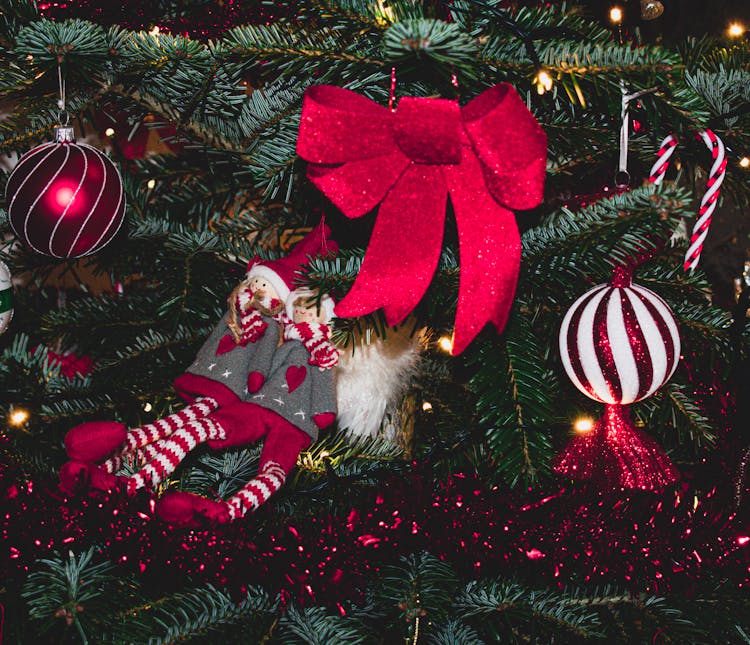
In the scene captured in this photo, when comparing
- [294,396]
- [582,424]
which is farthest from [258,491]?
[582,424]

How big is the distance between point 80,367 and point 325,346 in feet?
1.21

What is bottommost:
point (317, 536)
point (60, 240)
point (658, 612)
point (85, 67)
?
point (658, 612)

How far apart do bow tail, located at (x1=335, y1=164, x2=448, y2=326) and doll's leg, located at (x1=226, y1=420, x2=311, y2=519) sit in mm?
183

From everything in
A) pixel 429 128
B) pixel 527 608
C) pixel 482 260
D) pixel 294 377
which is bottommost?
pixel 527 608

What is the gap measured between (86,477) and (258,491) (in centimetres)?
14

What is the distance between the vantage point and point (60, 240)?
0.60m

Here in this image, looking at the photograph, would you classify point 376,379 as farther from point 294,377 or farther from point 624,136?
point 624,136

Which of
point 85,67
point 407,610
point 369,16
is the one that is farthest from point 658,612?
point 85,67

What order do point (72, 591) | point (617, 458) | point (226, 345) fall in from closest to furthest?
1. point (72, 591)
2. point (617, 458)
3. point (226, 345)

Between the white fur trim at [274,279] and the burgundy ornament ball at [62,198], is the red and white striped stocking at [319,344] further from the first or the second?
the burgundy ornament ball at [62,198]

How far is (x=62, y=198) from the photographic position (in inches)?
23.2

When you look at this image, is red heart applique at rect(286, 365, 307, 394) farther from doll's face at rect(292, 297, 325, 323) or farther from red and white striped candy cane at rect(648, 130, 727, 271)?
red and white striped candy cane at rect(648, 130, 727, 271)

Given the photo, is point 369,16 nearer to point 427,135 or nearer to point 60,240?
point 427,135

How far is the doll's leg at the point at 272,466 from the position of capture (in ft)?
1.85
